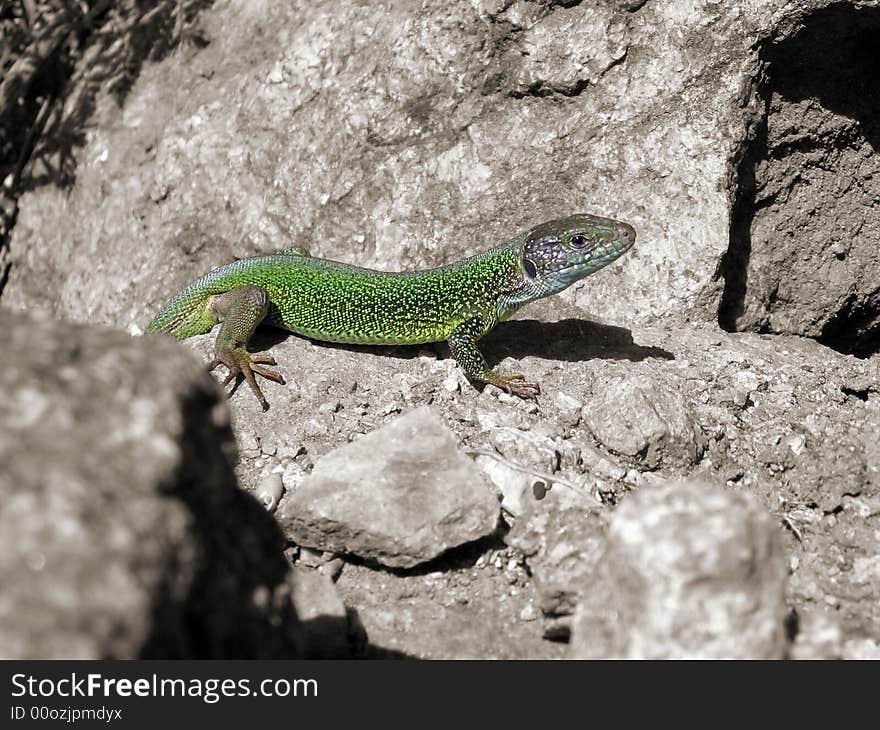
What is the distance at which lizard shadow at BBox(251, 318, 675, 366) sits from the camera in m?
5.57

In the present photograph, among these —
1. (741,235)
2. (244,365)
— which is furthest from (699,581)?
(741,235)

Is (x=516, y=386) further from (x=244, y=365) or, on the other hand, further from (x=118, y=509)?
(x=118, y=509)

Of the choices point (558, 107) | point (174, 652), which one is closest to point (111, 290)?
point (558, 107)

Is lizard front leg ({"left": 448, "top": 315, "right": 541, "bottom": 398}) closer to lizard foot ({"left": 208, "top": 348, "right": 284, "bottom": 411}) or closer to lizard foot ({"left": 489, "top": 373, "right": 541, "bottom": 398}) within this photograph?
lizard foot ({"left": 489, "top": 373, "right": 541, "bottom": 398})

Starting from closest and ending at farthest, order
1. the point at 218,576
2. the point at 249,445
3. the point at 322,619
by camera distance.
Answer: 1. the point at 218,576
2. the point at 322,619
3. the point at 249,445

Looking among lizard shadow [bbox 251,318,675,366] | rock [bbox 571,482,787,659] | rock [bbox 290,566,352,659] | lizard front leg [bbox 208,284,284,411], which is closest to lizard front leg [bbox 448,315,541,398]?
lizard shadow [bbox 251,318,675,366]

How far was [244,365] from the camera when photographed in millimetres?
5410

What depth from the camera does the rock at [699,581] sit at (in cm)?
271

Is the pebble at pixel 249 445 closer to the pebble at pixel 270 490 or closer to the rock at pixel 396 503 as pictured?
the pebble at pixel 270 490

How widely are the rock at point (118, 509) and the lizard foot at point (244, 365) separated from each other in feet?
8.63

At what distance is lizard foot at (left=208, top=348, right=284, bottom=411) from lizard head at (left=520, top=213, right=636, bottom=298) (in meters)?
1.58

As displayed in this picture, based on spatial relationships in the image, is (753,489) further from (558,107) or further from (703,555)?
(558,107)

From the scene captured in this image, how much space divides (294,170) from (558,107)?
179cm

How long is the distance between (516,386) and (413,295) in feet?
2.75
